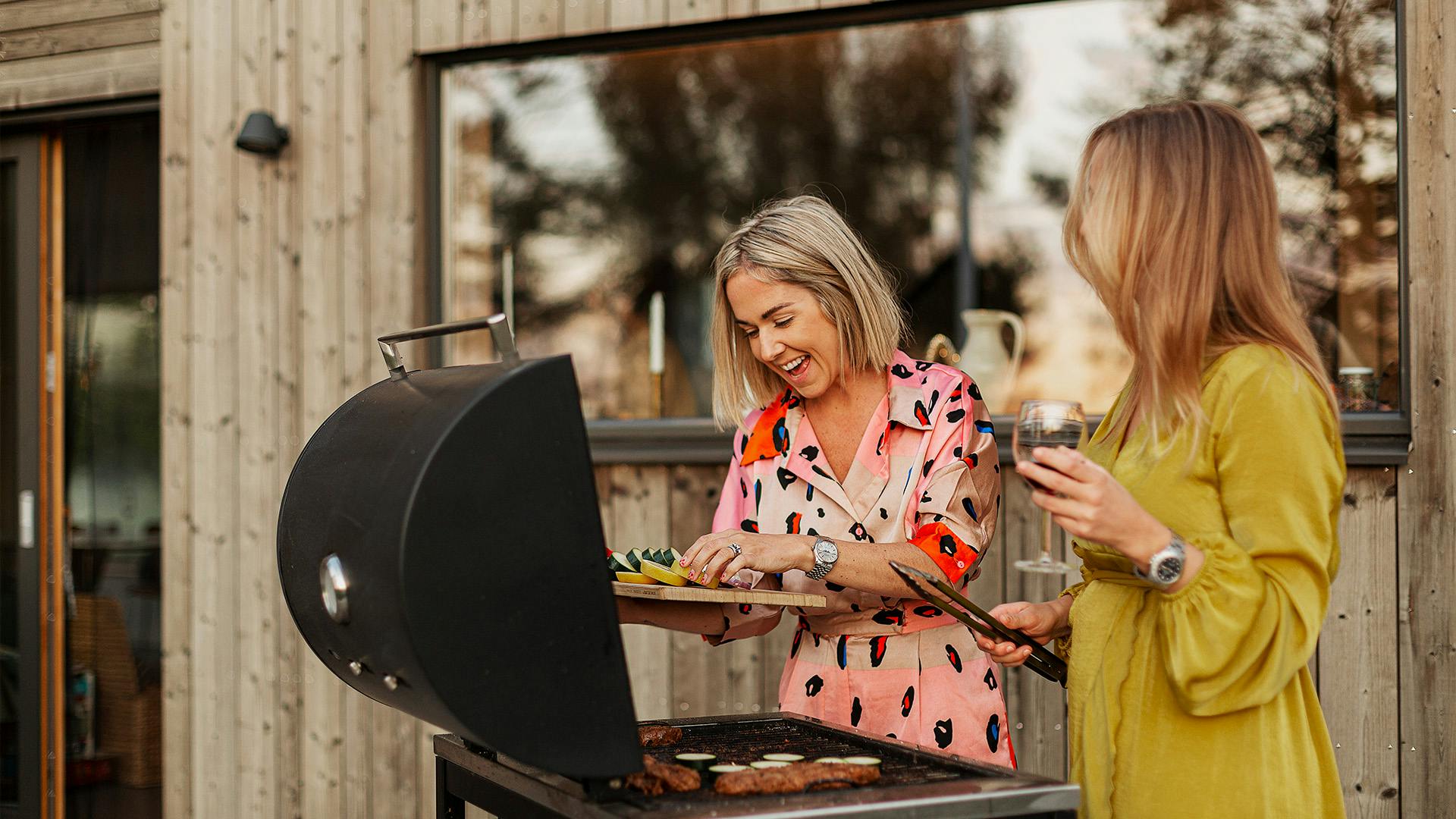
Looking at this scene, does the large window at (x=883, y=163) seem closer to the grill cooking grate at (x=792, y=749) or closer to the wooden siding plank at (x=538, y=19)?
the wooden siding plank at (x=538, y=19)

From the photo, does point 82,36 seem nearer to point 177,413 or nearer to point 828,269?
→ point 177,413

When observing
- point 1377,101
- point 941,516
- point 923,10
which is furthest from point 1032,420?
point 1377,101

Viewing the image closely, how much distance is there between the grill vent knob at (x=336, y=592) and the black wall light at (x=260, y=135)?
2.63 metres

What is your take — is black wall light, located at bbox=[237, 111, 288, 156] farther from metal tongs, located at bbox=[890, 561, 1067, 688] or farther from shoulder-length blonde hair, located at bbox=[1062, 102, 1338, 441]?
shoulder-length blonde hair, located at bbox=[1062, 102, 1338, 441]

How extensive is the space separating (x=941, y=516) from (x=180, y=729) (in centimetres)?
307

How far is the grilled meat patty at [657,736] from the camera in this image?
6.30ft

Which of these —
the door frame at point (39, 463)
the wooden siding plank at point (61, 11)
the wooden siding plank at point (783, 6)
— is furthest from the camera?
the door frame at point (39, 463)

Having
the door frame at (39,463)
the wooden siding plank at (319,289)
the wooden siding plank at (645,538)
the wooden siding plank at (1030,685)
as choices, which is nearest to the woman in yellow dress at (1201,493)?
the wooden siding plank at (1030,685)

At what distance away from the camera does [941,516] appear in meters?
2.12

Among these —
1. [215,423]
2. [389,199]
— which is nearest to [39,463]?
[215,423]

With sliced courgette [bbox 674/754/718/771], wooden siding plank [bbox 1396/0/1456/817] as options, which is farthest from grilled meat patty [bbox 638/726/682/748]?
wooden siding plank [bbox 1396/0/1456/817]

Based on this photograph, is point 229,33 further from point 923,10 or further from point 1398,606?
point 1398,606

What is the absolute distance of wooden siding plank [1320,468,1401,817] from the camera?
308 centimetres

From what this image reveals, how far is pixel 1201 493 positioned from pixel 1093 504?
0.66ft
